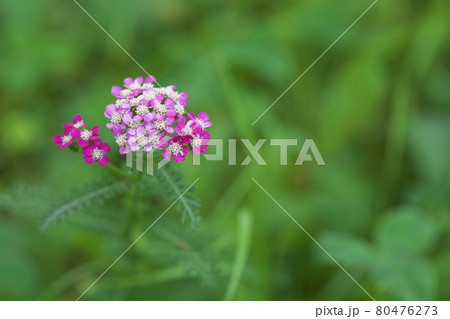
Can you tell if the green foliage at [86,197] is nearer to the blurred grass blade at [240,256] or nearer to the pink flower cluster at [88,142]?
the pink flower cluster at [88,142]

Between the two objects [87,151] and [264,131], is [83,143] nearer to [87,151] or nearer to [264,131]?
[87,151]

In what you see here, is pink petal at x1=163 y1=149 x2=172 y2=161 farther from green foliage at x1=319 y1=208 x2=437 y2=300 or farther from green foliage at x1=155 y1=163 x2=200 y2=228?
green foliage at x1=319 y1=208 x2=437 y2=300

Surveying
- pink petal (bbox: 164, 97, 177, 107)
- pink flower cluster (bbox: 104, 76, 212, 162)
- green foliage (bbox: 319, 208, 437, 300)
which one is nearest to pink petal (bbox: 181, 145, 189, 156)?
pink flower cluster (bbox: 104, 76, 212, 162)

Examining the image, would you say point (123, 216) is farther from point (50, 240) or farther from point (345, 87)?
point (345, 87)

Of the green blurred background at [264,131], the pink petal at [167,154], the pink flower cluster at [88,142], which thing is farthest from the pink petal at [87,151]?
the green blurred background at [264,131]

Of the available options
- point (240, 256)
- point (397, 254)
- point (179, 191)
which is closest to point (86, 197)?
point (179, 191)
